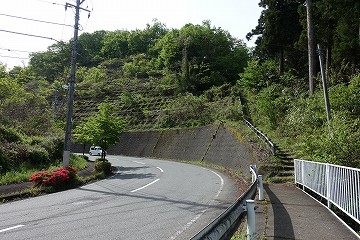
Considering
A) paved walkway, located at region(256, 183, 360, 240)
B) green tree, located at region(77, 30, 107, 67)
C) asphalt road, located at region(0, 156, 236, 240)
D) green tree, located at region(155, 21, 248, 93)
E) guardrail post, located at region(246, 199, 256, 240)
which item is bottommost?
asphalt road, located at region(0, 156, 236, 240)

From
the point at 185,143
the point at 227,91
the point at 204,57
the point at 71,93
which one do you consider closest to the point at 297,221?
the point at 71,93

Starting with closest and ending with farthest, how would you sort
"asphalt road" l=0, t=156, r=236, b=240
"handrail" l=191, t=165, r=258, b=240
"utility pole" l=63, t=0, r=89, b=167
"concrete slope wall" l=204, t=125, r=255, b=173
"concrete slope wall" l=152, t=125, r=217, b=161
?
"handrail" l=191, t=165, r=258, b=240, "asphalt road" l=0, t=156, r=236, b=240, "utility pole" l=63, t=0, r=89, b=167, "concrete slope wall" l=204, t=125, r=255, b=173, "concrete slope wall" l=152, t=125, r=217, b=161

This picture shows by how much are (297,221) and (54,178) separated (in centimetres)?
1118

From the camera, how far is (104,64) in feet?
296

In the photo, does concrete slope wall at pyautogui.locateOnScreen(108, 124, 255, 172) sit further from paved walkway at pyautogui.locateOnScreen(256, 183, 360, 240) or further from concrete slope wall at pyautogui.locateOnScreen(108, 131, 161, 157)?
paved walkway at pyautogui.locateOnScreen(256, 183, 360, 240)

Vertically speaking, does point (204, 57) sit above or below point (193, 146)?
above

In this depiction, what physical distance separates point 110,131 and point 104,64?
70.7 m

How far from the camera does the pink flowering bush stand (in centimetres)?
1415

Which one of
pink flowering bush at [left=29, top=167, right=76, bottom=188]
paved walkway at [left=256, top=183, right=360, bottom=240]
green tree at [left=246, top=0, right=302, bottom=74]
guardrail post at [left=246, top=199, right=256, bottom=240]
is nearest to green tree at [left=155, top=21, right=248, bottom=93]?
green tree at [left=246, top=0, right=302, bottom=74]

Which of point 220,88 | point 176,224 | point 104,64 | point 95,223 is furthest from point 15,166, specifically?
point 104,64

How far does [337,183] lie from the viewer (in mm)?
7332

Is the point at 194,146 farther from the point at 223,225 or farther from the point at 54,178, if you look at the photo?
the point at 223,225

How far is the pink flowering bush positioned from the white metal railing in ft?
34.5

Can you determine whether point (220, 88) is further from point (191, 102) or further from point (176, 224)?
point (176, 224)
